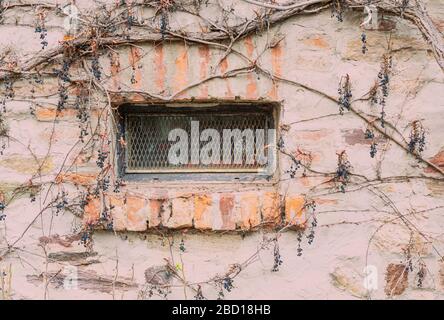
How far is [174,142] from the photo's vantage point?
3.10 metres

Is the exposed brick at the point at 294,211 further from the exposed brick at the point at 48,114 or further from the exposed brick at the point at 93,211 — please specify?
the exposed brick at the point at 48,114

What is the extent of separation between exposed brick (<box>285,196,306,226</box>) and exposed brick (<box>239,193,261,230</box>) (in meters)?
0.14

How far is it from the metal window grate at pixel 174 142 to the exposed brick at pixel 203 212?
9.2 inches

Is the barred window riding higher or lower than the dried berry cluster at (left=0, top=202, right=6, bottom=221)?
higher

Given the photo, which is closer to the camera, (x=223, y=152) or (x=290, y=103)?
(x=290, y=103)

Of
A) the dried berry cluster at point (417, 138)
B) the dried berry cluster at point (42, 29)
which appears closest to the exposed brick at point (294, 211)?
the dried berry cluster at point (417, 138)

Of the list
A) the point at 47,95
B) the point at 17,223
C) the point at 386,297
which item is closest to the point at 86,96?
the point at 47,95

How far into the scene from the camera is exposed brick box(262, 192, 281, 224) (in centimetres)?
290

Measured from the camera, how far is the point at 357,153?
9.60ft

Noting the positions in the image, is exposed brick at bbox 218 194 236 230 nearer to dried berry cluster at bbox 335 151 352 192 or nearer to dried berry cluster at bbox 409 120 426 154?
dried berry cluster at bbox 335 151 352 192

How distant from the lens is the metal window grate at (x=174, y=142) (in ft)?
10.1

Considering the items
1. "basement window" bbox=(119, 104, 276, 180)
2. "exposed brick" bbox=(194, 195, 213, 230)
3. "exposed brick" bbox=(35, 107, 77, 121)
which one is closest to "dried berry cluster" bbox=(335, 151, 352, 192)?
"basement window" bbox=(119, 104, 276, 180)

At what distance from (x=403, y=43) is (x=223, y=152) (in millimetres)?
1022
